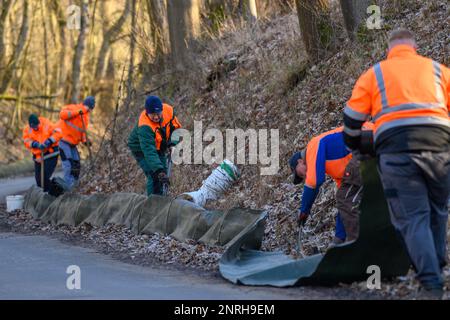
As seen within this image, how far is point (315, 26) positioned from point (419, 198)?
8549 millimetres

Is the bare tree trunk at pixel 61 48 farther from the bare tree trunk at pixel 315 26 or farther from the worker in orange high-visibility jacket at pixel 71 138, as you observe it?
the bare tree trunk at pixel 315 26

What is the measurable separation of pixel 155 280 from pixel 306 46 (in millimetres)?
7711

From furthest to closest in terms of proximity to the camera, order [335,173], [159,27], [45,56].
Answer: [45,56], [159,27], [335,173]

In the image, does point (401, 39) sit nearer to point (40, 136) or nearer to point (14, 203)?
point (14, 203)

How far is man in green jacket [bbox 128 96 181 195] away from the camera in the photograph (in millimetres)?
13445

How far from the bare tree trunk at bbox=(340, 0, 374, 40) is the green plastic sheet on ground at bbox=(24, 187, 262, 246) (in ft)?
15.6

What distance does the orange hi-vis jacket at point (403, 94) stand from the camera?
7598 millimetres

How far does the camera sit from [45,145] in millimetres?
19125

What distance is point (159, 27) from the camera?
74.1 ft

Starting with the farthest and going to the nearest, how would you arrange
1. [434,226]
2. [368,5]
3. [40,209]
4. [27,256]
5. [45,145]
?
[45,145], [40,209], [368,5], [27,256], [434,226]

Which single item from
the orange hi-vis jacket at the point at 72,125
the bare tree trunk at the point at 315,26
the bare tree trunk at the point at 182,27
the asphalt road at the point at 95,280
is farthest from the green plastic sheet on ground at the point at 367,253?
the bare tree trunk at the point at 182,27

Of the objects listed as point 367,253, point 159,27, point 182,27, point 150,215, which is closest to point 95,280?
point 367,253

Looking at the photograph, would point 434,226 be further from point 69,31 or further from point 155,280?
point 69,31
